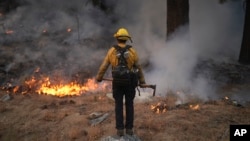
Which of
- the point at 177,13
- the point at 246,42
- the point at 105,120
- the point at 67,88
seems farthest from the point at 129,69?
the point at 246,42

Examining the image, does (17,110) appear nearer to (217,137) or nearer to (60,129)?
(60,129)

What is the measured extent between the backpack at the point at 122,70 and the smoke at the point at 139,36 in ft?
15.8

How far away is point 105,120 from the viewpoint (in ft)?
28.6

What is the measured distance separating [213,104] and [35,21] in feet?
33.4

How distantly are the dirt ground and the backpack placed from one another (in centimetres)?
173

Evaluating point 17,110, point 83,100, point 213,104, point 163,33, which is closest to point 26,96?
point 17,110

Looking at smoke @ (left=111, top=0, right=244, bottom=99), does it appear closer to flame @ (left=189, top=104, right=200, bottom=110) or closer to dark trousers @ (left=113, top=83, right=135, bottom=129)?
flame @ (left=189, top=104, right=200, bottom=110)

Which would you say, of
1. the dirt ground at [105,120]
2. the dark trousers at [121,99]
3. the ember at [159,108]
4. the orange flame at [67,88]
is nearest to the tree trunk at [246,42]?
the dirt ground at [105,120]

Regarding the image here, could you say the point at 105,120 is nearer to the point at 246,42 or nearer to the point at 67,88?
the point at 67,88

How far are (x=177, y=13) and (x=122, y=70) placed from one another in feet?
23.1

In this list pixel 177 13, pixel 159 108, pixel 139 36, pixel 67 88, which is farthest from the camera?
pixel 139 36

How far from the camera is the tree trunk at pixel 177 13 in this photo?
42.4 feet

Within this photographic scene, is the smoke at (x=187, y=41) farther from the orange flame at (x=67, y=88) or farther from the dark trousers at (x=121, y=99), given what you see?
the dark trousers at (x=121, y=99)

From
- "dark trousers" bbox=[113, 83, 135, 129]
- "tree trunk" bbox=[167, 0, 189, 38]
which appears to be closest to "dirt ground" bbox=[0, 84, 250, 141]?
"dark trousers" bbox=[113, 83, 135, 129]
